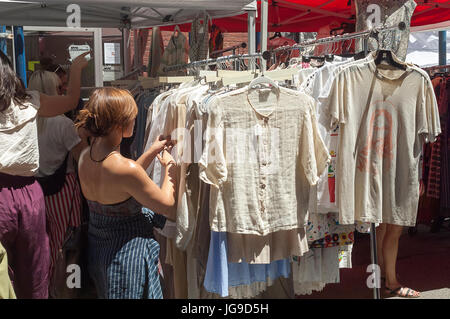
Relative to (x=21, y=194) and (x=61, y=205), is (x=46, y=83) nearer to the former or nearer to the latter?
(x=61, y=205)

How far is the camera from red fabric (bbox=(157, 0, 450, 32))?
7.19 metres

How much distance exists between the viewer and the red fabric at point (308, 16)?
719cm

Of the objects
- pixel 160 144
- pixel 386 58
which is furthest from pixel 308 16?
pixel 160 144

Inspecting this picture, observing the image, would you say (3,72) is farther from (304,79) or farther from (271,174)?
(304,79)

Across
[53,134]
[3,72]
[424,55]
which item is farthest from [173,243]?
[424,55]

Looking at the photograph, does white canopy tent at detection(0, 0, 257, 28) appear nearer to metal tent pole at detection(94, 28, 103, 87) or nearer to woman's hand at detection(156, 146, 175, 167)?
metal tent pole at detection(94, 28, 103, 87)

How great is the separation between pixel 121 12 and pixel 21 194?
2901 millimetres

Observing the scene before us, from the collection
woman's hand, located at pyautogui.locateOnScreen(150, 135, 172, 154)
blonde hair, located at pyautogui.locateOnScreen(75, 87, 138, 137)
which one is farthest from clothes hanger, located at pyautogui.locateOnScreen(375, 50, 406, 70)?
blonde hair, located at pyautogui.locateOnScreen(75, 87, 138, 137)

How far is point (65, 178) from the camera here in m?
3.72

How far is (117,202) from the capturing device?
2.52 metres

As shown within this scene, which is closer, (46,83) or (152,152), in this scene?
(152,152)

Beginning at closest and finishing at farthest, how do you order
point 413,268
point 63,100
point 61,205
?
point 63,100, point 61,205, point 413,268

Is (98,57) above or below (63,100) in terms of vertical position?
above

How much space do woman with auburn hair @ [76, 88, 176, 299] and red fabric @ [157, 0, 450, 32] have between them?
4.79m
